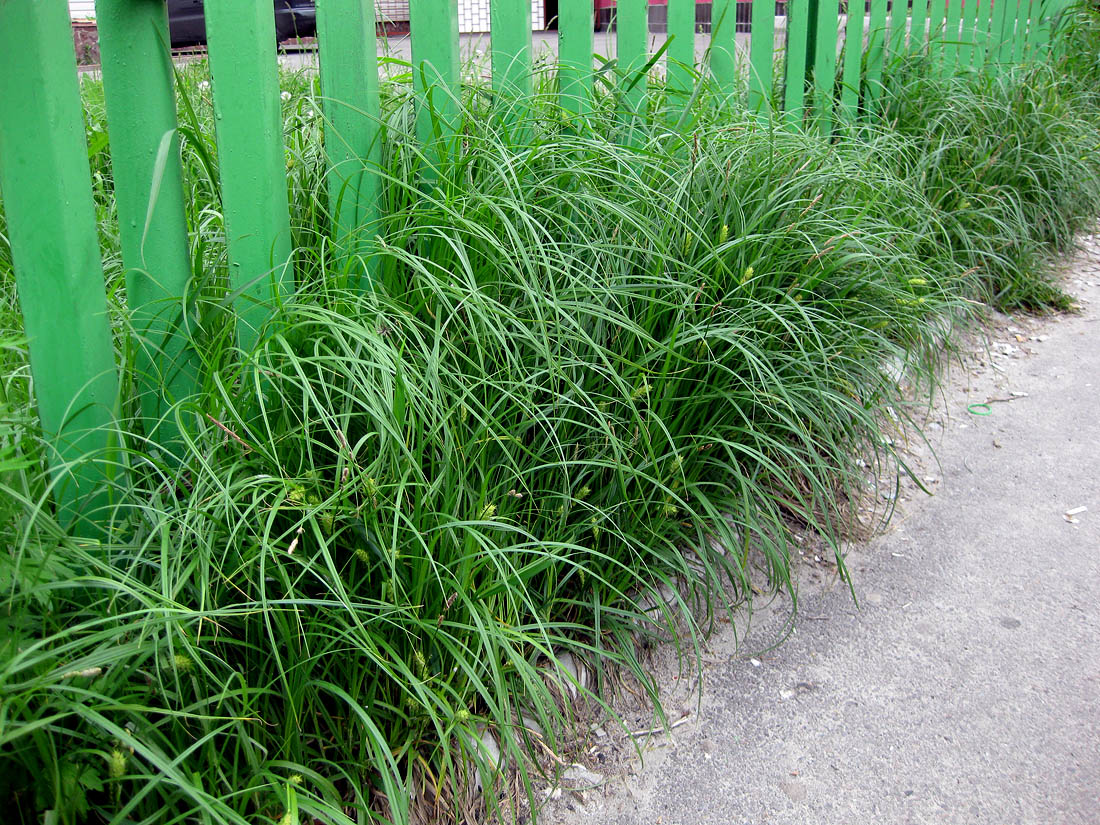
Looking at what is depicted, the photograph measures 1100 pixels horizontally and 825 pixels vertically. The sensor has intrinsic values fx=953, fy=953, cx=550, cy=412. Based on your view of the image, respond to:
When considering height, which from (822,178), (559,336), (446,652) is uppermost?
(822,178)

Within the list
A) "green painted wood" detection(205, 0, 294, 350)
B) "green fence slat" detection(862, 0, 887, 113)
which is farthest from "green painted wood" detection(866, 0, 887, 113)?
"green painted wood" detection(205, 0, 294, 350)

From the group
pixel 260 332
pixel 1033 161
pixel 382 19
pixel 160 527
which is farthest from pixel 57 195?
pixel 1033 161

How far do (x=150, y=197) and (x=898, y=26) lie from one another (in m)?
4.08

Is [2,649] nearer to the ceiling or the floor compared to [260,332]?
nearer to the floor

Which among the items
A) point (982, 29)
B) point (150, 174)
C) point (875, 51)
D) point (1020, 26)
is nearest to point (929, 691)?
point (150, 174)

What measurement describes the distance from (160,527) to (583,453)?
3.12 ft

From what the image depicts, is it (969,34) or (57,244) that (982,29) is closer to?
(969,34)

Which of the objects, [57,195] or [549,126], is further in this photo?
[549,126]

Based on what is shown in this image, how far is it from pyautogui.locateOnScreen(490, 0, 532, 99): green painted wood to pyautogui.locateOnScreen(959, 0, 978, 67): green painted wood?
12.7 feet

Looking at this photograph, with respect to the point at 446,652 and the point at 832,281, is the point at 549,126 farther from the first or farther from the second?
the point at 446,652

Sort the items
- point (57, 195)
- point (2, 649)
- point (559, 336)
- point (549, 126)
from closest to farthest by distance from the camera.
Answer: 1. point (2, 649)
2. point (57, 195)
3. point (559, 336)
4. point (549, 126)

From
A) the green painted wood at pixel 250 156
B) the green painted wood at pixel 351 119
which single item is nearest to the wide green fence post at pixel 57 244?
the green painted wood at pixel 250 156

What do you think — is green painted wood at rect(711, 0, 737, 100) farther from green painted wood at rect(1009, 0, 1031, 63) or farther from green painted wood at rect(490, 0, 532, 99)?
green painted wood at rect(1009, 0, 1031, 63)

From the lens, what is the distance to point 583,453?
84.3 inches
